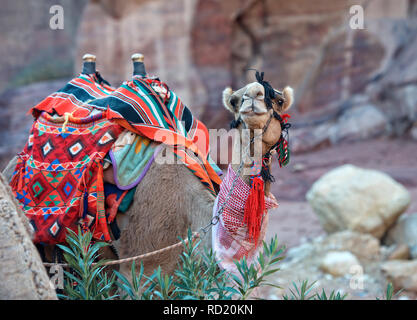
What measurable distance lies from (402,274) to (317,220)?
3.07 meters

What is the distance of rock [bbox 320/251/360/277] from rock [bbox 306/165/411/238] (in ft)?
1.73

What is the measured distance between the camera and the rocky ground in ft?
18.5

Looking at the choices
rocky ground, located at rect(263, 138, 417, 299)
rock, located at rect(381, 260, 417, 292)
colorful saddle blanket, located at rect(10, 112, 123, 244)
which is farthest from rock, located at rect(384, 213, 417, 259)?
colorful saddle blanket, located at rect(10, 112, 123, 244)

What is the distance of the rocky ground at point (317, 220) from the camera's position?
5652 millimetres

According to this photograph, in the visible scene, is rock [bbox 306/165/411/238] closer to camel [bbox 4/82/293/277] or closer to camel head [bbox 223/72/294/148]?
camel [bbox 4/82/293/277]

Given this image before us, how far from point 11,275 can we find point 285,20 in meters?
13.6

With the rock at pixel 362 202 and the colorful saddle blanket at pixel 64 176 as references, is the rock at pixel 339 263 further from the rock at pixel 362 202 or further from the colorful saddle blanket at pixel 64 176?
the colorful saddle blanket at pixel 64 176

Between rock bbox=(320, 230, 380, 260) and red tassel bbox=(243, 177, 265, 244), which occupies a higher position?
red tassel bbox=(243, 177, 265, 244)

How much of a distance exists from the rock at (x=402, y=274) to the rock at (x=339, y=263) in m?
0.46

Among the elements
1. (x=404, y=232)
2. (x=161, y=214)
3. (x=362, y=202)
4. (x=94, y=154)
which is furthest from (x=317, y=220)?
(x=94, y=154)

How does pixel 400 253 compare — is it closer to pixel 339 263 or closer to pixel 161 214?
pixel 339 263

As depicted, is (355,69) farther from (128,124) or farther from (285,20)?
(128,124)

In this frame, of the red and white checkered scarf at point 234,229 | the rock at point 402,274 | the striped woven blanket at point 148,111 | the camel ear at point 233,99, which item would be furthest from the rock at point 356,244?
the camel ear at point 233,99

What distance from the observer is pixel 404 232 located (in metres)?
6.23
